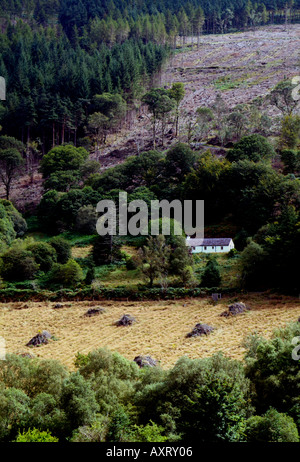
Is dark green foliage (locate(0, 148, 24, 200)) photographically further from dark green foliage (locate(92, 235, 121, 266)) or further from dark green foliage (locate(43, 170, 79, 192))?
dark green foliage (locate(92, 235, 121, 266))

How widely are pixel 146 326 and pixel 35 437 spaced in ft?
56.0

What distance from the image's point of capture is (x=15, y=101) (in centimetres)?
8219

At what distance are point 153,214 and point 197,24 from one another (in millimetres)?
98634

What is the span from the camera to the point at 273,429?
1619 cm

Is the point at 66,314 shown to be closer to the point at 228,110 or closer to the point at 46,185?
the point at 46,185

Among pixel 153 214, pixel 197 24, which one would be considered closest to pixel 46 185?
pixel 153 214

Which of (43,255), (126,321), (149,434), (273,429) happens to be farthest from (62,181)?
(273,429)

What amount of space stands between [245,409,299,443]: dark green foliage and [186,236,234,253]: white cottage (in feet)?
97.6

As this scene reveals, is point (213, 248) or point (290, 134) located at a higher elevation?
point (290, 134)

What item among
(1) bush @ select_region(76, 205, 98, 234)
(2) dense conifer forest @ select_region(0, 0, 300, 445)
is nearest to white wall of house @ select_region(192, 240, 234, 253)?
(2) dense conifer forest @ select_region(0, 0, 300, 445)

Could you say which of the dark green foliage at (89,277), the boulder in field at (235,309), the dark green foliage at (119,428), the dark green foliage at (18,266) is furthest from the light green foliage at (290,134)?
the dark green foliage at (119,428)

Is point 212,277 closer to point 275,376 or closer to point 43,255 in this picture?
point 43,255

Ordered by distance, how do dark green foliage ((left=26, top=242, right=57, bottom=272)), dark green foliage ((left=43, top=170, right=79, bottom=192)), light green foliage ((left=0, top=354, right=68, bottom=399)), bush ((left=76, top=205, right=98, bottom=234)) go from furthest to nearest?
dark green foliage ((left=43, top=170, right=79, bottom=192))
bush ((left=76, top=205, right=98, bottom=234))
dark green foliage ((left=26, top=242, right=57, bottom=272))
light green foliage ((left=0, top=354, right=68, bottom=399))

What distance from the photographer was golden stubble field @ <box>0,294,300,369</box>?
29.0 meters
